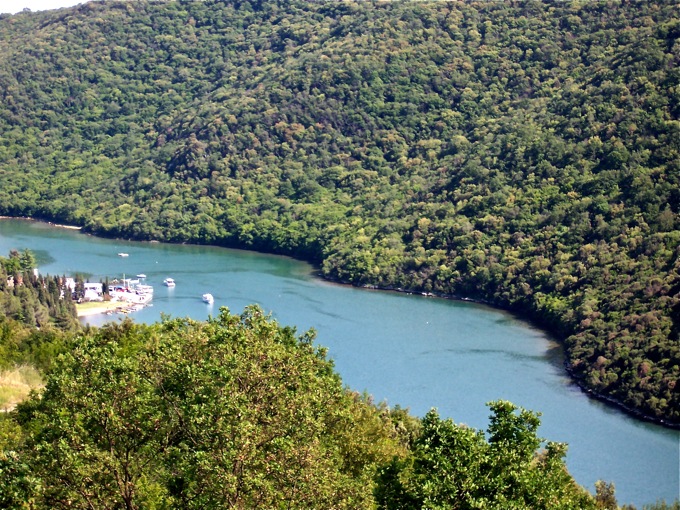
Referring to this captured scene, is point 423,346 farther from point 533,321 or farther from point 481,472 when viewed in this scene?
point 481,472

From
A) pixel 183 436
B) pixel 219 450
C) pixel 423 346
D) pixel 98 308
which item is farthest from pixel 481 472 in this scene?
pixel 98 308

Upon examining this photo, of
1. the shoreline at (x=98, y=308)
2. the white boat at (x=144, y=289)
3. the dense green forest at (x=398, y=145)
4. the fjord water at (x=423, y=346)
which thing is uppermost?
the dense green forest at (x=398, y=145)

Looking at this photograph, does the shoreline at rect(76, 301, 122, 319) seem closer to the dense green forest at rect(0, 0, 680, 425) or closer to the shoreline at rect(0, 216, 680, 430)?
the shoreline at rect(0, 216, 680, 430)

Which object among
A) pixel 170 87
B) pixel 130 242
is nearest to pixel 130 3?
pixel 170 87

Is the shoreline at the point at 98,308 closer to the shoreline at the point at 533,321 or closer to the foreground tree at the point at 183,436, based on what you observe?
the shoreline at the point at 533,321

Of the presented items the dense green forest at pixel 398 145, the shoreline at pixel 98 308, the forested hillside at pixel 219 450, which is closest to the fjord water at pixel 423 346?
the shoreline at pixel 98 308

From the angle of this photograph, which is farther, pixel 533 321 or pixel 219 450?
pixel 533 321
